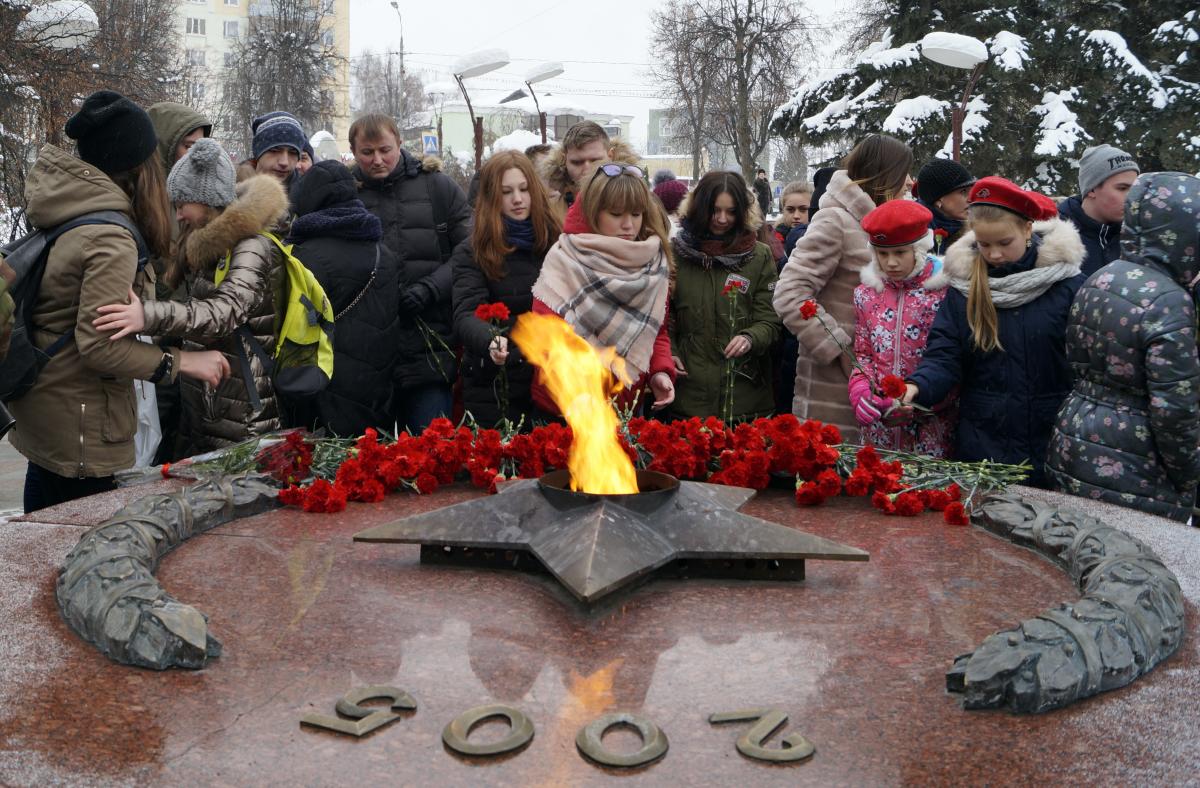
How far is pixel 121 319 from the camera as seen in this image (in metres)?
3.53

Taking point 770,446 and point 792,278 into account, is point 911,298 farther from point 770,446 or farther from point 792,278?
point 770,446

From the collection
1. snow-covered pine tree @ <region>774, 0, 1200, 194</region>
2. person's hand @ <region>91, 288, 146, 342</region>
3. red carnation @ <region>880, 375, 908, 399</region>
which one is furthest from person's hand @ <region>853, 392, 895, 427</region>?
snow-covered pine tree @ <region>774, 0, 1200, 194</region>

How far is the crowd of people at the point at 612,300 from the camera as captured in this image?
11.8ft

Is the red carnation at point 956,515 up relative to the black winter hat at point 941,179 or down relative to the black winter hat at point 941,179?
down

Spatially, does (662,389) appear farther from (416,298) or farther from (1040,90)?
(1040,90)

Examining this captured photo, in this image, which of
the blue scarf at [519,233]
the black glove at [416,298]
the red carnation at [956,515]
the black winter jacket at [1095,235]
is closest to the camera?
the red carnation at [956,515]

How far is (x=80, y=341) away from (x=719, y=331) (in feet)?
8.15

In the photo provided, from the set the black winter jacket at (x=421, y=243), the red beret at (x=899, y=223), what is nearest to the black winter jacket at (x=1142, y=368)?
the red beret at (x=899, y=223)

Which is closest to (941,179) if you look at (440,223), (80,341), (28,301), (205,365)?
(440,223)

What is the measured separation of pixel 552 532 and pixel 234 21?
73.5 meters

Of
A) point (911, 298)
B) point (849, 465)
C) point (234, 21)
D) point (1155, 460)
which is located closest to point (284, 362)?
point (849, 465)

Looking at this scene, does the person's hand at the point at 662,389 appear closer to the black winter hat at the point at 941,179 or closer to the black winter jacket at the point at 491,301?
the black winter jacket at the point at 491,301

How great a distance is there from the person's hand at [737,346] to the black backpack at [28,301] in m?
2.29

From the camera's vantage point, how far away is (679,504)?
304 cm
